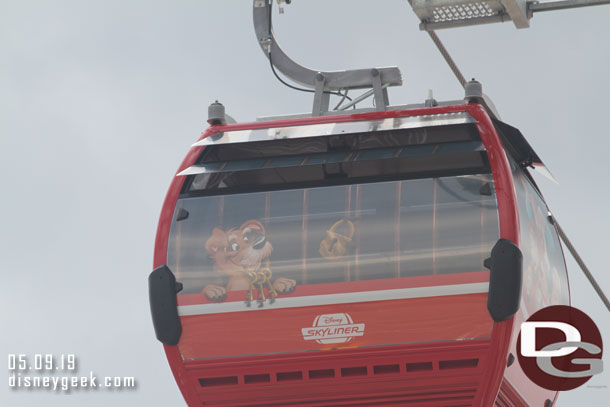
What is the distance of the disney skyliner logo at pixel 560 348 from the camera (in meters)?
13.2

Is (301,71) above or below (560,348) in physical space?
above

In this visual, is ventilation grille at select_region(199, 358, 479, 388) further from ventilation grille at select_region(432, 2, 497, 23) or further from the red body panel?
ventilation grille at select_region(432, 2, 497, 23)

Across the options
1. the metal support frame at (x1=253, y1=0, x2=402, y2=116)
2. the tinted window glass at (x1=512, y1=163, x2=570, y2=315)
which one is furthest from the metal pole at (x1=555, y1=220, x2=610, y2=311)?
the metal support frame at (x1=253, y1=0, x2=402, y2=116)

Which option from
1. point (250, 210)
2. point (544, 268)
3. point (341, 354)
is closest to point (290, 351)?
point (341, 354)

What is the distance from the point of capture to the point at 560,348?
13.8m

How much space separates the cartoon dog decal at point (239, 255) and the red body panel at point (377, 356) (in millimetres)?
214

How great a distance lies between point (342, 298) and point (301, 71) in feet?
9.24

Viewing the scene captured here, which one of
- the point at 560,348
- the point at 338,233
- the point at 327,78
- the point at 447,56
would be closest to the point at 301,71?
the point at 327,78

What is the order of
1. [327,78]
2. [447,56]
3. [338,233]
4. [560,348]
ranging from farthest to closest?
[447,56] → [327,78] → [560,348] → [338,233]

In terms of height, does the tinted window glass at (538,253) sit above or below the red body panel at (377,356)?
above

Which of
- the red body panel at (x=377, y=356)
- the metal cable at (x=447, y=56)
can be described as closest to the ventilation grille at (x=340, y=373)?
the red body panel at (x=377, y=356)

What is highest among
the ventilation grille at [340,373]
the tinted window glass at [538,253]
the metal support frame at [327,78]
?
the metal support frame at [327,78]

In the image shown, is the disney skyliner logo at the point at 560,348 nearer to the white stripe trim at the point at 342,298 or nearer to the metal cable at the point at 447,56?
the white stripe trim at the point at 342,298

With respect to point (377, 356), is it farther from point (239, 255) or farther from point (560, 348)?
point (560, 348)
